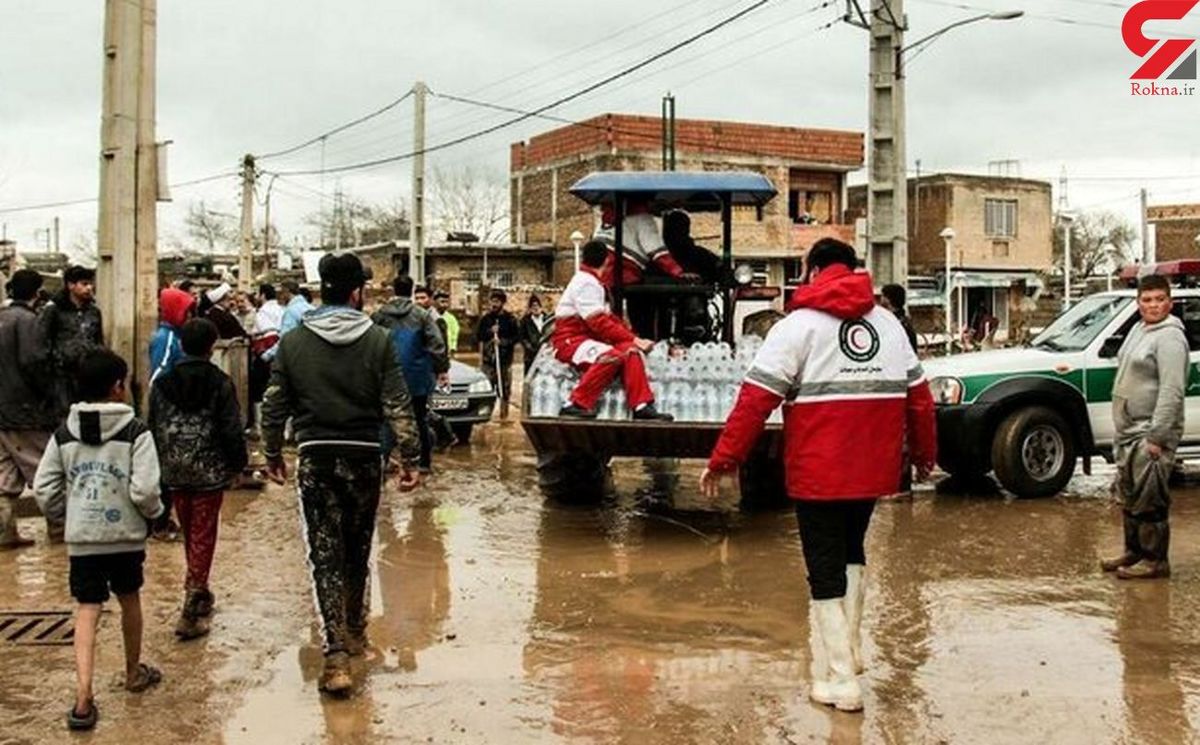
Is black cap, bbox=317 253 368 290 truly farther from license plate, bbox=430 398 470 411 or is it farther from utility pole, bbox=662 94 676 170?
utility pole, bbox=662 94 676 170

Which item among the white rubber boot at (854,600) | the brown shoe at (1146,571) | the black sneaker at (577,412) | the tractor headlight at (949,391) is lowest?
the brown shoe at (1146,571)

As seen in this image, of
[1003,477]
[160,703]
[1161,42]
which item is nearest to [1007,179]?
[1161,42]

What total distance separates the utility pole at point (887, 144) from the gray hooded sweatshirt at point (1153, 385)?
735cm

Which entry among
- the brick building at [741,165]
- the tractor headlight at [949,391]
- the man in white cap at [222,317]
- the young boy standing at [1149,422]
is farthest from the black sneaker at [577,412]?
the brick building at [741,165]

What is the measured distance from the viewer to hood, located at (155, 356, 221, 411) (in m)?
6.57

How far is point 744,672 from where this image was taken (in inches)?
233

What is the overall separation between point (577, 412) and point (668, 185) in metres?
1.96

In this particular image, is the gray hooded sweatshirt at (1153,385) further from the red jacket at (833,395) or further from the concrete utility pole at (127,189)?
the concrete utility pole at (127,189)

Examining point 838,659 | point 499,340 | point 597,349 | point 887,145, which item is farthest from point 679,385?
point 499,340

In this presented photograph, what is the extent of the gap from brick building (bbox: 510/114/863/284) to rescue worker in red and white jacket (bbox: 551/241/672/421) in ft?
105

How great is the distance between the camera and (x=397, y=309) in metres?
11.1

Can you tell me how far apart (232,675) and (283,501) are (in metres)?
5.05

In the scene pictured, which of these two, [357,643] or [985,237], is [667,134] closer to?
[985,237]

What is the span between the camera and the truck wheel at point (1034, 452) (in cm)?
1098
